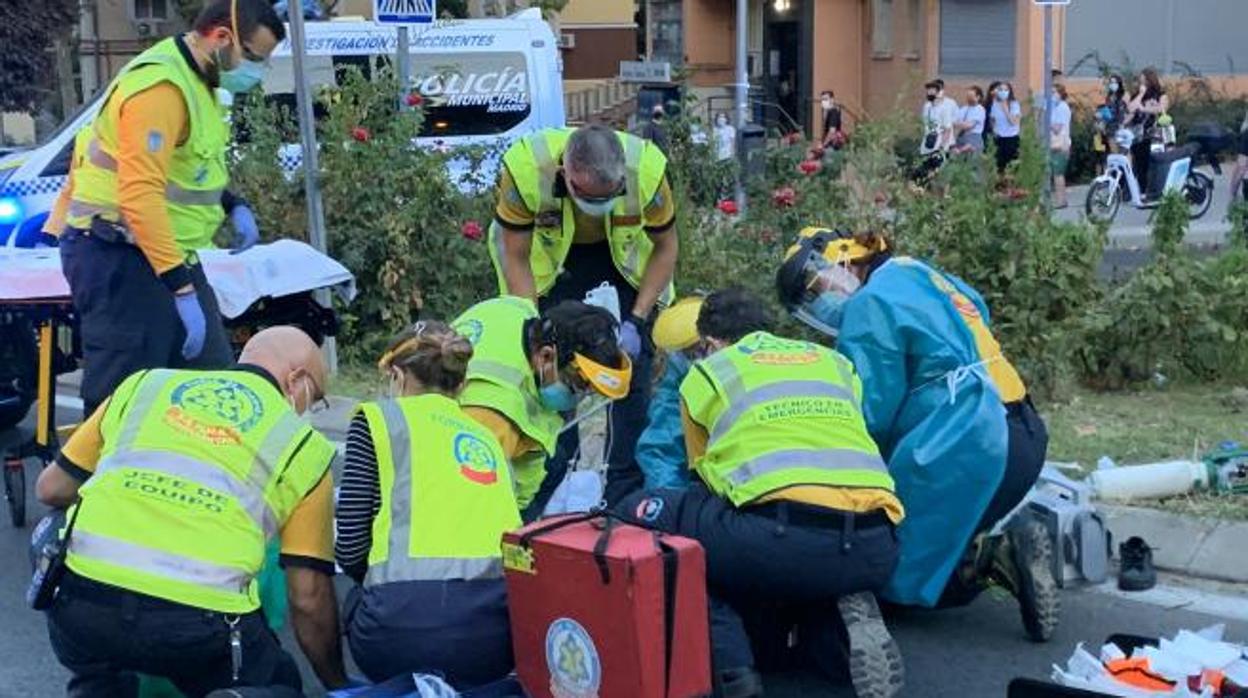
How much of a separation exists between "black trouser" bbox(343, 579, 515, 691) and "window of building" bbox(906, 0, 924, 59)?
26.7m

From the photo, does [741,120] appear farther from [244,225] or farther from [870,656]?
[870,656]

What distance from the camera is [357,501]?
174 inches

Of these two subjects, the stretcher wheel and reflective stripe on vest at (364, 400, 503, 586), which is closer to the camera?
reflective stripe on vest at (364, 400, 503, 586)

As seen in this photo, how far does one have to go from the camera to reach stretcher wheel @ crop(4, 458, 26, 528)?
22.4 ft

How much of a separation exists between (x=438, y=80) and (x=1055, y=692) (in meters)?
11.1

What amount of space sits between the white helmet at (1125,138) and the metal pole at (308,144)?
1476cm

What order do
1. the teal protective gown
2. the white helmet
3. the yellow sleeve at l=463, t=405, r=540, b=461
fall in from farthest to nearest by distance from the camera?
the white helmet < the teal protective gown < the yellow sleeve at l=463, t=405, r=540, b=461

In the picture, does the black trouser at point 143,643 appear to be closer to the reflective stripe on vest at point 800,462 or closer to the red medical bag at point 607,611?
the red medical bag at point 607,611

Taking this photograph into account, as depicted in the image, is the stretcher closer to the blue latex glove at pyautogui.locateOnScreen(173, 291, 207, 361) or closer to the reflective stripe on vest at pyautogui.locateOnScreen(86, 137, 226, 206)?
the reflective stripe on vest at pyautogui.locateOnScreen(86, 137, 226, 206)

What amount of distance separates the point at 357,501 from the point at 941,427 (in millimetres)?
1872

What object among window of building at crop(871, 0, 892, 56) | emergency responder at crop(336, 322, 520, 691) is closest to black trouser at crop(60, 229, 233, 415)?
emergency responder at crop(336, 322, 520, 691)

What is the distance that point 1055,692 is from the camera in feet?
13.6

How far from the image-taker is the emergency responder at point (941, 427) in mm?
5309

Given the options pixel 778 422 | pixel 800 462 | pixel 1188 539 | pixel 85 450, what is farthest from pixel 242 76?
pixel 1188 539
